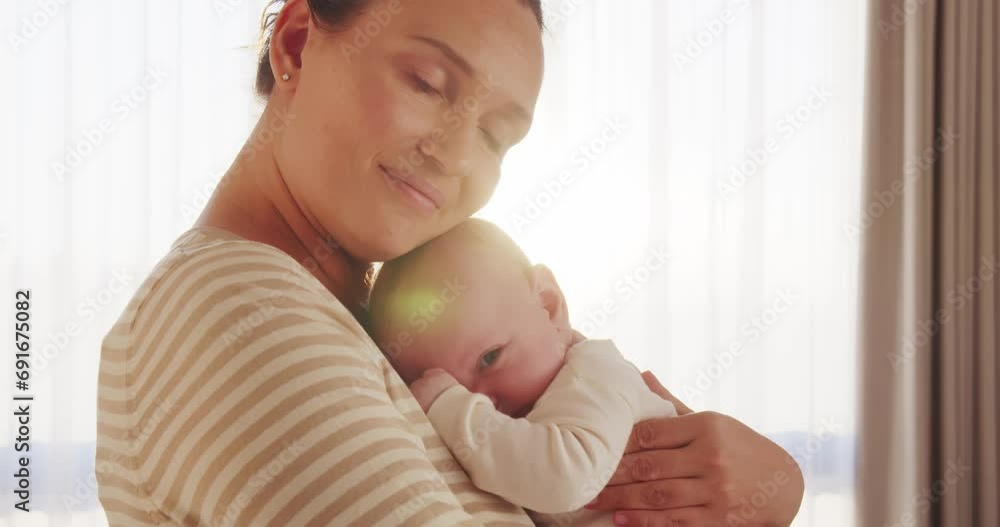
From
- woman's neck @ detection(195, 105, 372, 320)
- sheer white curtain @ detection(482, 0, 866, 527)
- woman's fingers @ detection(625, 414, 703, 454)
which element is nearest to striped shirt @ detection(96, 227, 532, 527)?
woman's neck @ detection(195, 105, 372, 320)

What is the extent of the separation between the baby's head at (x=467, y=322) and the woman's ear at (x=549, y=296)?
46 millimetres

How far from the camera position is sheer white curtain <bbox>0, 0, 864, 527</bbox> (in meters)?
2.66

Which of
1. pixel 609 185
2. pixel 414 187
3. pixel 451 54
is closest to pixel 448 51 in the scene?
pixel 451 54

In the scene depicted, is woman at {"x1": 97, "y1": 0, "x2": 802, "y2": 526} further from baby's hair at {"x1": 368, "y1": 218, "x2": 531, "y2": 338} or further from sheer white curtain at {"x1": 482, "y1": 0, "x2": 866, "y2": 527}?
sheer white curtain at {"x1": 482, "y1": 0, "x2": 866, "y2": 527}

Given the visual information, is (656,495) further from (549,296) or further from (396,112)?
(396,112)

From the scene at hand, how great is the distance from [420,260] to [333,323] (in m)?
0.31

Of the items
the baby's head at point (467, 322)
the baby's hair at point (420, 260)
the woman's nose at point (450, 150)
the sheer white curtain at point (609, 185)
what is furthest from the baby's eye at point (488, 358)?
the sheer white curtain at point (609, 185)

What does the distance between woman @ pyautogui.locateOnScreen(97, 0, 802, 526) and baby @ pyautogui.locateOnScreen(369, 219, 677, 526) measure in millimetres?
53

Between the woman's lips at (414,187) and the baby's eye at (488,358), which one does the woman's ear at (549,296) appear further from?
the woman's lips at (414,187)

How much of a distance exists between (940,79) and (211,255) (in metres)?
3.18

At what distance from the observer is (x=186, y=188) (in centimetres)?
272

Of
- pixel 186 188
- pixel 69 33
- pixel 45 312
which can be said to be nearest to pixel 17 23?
pixel 69 33

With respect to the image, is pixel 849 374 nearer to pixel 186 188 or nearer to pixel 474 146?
pixel 186 188

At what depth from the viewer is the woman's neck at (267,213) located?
0.83 meters
